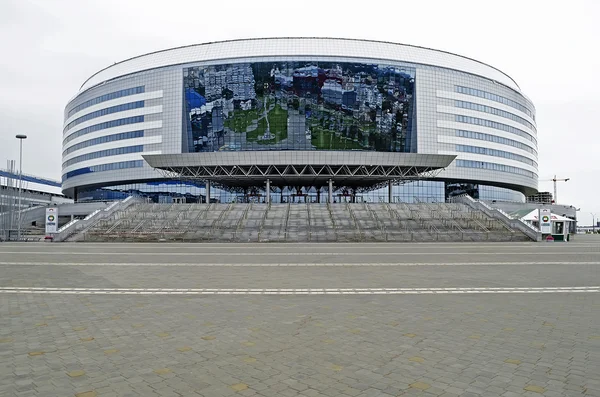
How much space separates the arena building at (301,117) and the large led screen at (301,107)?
17cm

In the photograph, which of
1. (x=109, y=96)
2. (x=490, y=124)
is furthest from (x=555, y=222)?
(x=109, y=96)

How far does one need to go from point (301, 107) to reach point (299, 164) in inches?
514

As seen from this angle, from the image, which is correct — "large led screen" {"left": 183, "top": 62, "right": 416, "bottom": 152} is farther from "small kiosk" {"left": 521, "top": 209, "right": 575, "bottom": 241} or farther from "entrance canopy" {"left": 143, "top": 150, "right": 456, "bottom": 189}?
"small kiosk" {"left": 521, "top": 209, "right": 575, "bottom": 241}

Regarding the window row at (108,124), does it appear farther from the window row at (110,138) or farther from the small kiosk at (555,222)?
the small kiosk at (555,222)

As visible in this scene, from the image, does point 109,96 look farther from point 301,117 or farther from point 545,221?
point 545,221

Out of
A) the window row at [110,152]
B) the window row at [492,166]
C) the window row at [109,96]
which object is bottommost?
the window row at [492,166]

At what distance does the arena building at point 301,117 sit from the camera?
217ft
